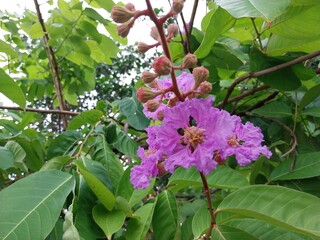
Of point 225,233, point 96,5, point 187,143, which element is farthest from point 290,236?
point 96,5

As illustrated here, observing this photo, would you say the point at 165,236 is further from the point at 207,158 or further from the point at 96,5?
the point at 96,5

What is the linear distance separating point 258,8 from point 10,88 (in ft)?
2.03

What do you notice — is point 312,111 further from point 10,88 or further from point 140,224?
point 10,88

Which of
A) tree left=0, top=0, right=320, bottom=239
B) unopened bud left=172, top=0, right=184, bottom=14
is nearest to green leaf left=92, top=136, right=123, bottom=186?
tree left=0, top=0, right=320, bottom=239

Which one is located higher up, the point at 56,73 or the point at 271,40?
the point at 271,40

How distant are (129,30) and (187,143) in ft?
0.78

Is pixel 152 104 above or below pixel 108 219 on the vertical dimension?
above

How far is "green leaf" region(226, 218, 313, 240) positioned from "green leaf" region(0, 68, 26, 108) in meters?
0.59

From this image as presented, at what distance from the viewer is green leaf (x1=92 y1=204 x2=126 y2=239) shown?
83cm

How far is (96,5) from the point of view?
1674mm

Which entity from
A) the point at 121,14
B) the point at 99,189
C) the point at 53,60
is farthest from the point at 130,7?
the point at 53,60

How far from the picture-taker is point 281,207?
640 millimetres

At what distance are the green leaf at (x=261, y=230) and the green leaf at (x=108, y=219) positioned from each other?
218mm

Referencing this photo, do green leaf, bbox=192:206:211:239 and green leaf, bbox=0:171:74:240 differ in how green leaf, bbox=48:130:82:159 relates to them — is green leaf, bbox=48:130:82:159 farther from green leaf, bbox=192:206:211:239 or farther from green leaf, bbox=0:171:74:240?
green leaf, bbox=192:206:211:239
